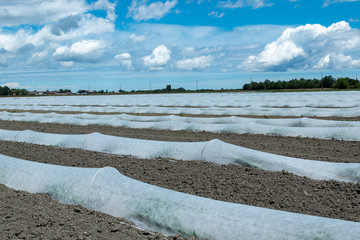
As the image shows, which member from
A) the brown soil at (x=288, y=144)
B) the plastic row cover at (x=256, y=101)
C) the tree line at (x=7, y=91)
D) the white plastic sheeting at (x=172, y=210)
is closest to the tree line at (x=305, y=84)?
the plastic row cover at (x=256, y=101)

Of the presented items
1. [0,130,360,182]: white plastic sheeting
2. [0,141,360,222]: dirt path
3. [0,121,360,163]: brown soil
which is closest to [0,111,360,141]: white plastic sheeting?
[0,121,360,163]: brown soil

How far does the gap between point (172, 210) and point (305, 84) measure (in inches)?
2088

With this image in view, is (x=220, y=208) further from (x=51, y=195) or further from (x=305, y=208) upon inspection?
(x=51, y=195)

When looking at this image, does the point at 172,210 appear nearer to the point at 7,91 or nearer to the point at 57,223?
the point at 57,223

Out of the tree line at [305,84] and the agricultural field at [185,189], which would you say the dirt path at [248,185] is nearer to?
the agricultural field at [185,189]

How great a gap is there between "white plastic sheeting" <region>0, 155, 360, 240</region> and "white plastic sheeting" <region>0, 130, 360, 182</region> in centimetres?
258

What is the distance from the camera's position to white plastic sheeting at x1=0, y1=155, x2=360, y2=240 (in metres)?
3.04

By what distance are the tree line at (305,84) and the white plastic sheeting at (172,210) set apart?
50.5m

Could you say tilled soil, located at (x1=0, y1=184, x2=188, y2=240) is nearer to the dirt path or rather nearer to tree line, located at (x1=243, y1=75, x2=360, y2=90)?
the dirt path

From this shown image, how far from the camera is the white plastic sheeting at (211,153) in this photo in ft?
18.3

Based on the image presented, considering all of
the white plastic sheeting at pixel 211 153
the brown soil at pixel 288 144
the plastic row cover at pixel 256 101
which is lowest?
the brown soil at pixel 288 144

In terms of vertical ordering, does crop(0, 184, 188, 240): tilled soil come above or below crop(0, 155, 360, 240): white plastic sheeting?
below

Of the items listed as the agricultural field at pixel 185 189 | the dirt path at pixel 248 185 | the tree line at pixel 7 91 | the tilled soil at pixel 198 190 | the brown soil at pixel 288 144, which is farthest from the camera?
the tree line at pixel 7 91

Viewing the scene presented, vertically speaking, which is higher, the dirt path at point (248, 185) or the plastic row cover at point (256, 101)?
the plastic row cover at point (256, 101)
